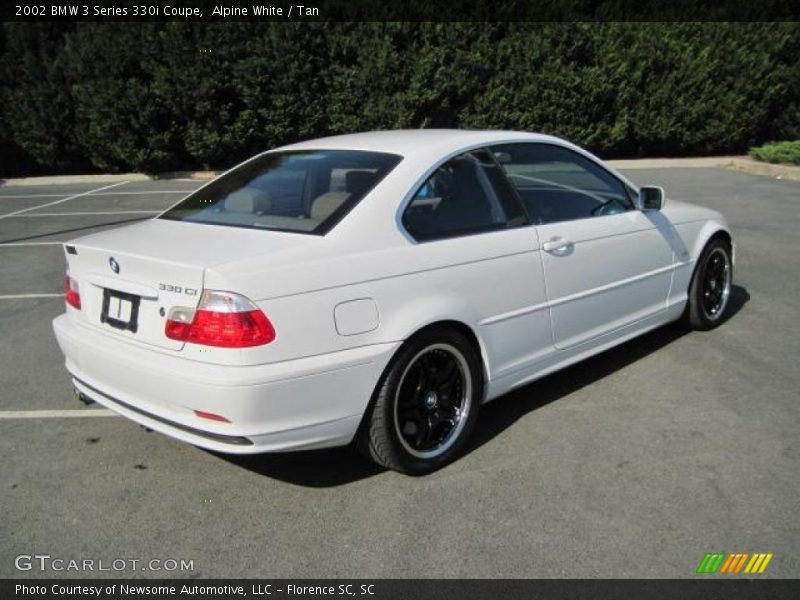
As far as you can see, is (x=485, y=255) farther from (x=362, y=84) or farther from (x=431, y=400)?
(x=362, y=84)

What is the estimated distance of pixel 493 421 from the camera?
3975 millimetres

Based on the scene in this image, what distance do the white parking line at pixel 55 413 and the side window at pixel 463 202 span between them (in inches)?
84.3

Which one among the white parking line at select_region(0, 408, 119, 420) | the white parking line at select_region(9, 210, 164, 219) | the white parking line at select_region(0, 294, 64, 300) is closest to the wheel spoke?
the white parking line at select_region(0, 408, 119, 420)

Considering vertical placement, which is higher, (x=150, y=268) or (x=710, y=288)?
(x=150, y=268)

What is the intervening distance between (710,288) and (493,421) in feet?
7.71

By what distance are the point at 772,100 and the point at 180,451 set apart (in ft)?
68.4

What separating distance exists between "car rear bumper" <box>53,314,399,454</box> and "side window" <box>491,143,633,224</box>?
55.6 inches

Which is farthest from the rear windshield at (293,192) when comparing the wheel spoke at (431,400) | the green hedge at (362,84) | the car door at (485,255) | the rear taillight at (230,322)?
the green hedge at (362,84)

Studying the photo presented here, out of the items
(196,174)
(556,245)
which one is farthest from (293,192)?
(196,174)

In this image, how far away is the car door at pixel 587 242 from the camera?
3910 millimetres

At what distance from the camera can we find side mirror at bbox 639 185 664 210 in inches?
178

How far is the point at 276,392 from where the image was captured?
280 cm

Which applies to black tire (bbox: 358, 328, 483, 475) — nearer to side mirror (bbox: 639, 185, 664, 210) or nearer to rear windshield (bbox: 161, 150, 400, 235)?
rear windshield (bbox: 161, 150, 400, 235)
